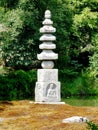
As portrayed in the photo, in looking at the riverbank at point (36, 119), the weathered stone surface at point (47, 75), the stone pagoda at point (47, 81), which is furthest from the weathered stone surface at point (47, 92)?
the riverbank at point (36, 119)

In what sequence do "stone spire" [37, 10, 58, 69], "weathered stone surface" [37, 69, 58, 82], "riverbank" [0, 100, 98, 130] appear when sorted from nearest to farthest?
"riverbank" [0, 100, 98, 130] → "weathered stone surface" [37, 69, 58, 82] → "stone spire" [37, 10, 58, 69]

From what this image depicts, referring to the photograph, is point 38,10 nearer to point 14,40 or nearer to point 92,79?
point 14,40

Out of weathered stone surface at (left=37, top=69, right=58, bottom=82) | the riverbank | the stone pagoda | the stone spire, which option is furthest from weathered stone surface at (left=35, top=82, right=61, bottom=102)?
the riverbank

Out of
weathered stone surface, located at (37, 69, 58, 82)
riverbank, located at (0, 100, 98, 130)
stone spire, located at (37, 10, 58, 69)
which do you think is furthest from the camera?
stone spire, located at (37, 10, 58, 69)

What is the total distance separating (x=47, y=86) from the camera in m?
24.2

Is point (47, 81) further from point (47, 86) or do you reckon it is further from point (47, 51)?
point (47, 51)

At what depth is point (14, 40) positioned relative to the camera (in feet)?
138

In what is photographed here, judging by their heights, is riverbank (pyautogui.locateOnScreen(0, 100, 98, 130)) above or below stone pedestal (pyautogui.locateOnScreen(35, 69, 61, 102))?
below

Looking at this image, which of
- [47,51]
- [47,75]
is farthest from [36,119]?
[47,51]

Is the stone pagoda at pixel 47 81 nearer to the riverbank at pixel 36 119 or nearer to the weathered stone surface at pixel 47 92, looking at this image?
the weathered stone surface at pixel 47 92

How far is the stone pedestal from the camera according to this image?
79.1 ft

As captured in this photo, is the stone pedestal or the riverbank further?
the stone pedestal

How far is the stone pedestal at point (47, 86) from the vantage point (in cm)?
2411

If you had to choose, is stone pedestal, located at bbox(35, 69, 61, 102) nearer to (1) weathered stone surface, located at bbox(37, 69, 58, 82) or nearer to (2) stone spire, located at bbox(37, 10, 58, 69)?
(1) weathered stone surface, located at bbox(37, 69, 58, 82)
